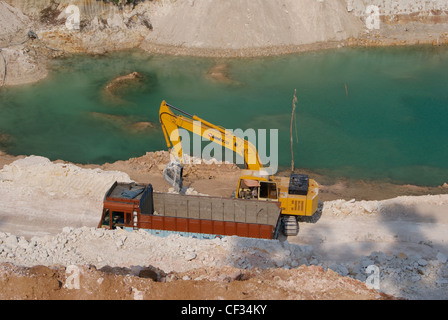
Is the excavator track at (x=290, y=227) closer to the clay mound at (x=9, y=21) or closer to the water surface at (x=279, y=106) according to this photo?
the water surface at (x=279, y=106)

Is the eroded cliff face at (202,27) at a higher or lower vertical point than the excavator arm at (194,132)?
higher

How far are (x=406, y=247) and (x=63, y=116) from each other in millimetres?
25182

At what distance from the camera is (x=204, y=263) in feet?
60.0

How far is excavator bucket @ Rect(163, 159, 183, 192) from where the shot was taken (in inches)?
995

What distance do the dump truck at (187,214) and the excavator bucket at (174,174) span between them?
7.92 ft

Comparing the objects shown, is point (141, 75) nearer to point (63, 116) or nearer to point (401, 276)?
point (63, 116)

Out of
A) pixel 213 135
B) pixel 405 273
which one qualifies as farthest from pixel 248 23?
pixel 405 273

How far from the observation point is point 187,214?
22953mm

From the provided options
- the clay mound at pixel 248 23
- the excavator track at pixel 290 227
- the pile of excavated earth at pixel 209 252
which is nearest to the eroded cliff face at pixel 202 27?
the clay mound at pixel 248 23

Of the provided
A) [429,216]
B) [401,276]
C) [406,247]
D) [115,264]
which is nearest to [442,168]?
[429,216]

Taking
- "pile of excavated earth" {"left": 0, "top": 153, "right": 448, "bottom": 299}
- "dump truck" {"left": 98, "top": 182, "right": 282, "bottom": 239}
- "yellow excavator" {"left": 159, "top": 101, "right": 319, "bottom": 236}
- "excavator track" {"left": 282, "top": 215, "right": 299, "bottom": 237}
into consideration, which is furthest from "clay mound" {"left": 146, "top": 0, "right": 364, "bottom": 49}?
"excavator track" {"left": 282, "top": 215, "right": 299, "bottom": 237}

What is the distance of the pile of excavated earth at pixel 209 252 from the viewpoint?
1504 centimetres

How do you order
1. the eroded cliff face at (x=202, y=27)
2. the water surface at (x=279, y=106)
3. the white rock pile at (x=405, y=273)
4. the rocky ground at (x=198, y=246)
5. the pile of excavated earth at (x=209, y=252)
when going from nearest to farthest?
the rocky ground at (x=198, y=246) < the pile of excavated earth at (x=209, y=252) < the white rock pile at (x=405, y=273) < the water surface at (x=279, y=106) < the eroded cliff face at (x=202, y=27)
